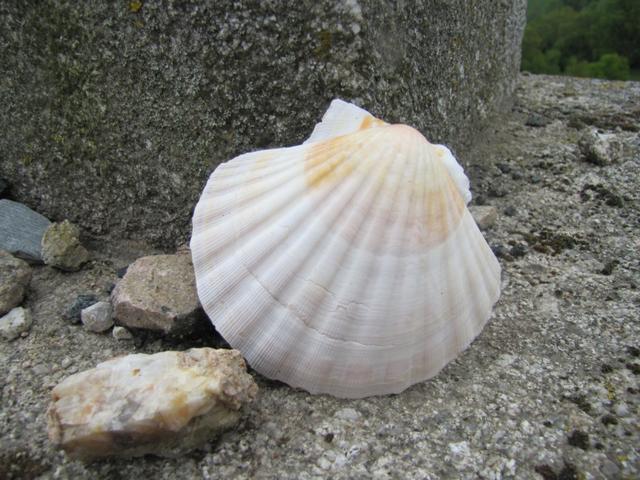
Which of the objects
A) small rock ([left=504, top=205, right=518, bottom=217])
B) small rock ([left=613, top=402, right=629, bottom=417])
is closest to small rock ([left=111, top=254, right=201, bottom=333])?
small rock ([left=613, top=402, right=629, bottom=417])

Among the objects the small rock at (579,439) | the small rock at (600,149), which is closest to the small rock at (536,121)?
the small rock at (600,149)

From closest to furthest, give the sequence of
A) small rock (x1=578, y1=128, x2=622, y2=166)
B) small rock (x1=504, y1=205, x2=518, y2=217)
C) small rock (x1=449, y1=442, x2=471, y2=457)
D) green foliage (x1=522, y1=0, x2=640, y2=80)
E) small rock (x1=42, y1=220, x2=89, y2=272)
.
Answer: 1. small rock (x1=449, y1=442, x2=471, y2=457)
2. small rock (x1=42, y1=220, x2=89, y2=272)
3. small rock (x1=504, y1=205, x2=518, y2=217)
4. small rock (x1=578, y1=128, x2=622, y2=166)
5. green foliage (x1=522, y1=0, x2=640, y2=80)

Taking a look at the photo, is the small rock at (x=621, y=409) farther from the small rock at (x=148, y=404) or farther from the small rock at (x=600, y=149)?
the small rock at (x=600, y=149)

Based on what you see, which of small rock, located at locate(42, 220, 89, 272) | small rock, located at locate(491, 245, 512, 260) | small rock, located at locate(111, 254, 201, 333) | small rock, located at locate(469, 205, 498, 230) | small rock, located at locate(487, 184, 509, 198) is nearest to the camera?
small rock, located at locate(111, 254, 201, 333)

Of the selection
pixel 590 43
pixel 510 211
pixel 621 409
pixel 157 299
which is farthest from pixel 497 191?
pixel 590 43

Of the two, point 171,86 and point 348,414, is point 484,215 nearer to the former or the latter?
point 348,414

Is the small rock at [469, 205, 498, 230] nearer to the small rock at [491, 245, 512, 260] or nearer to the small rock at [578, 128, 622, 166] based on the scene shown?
the small rock at [491, 245, 512, 260]
